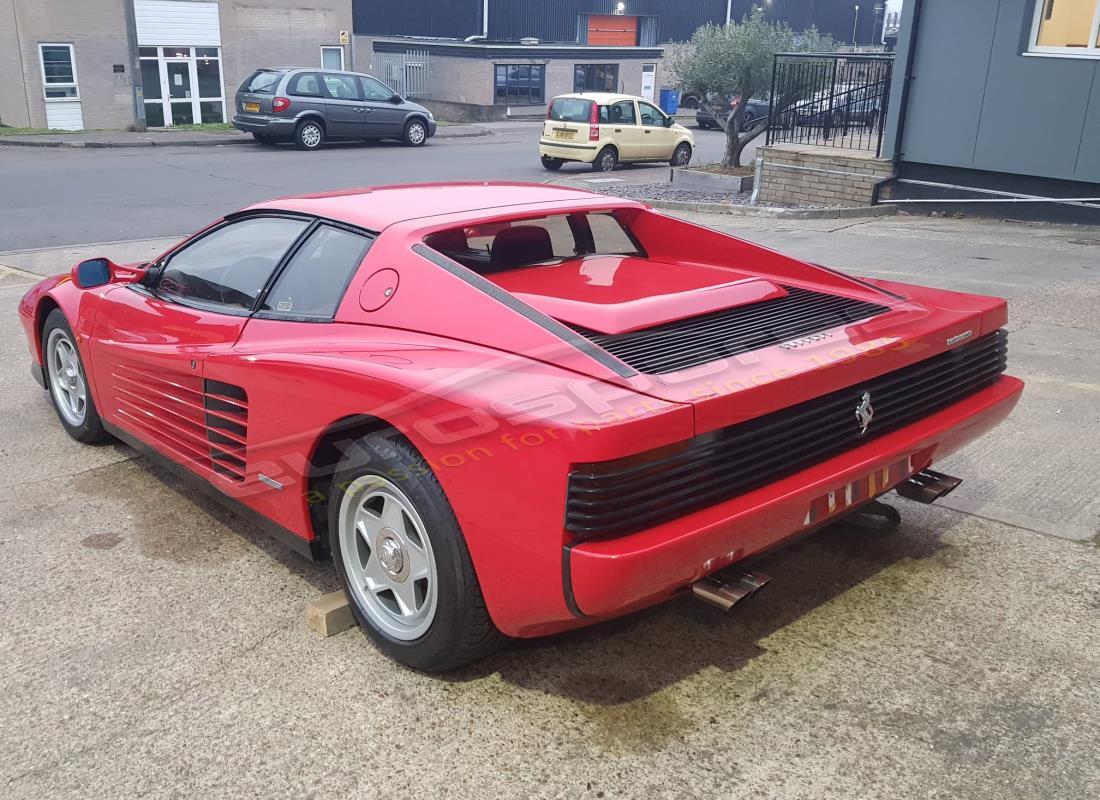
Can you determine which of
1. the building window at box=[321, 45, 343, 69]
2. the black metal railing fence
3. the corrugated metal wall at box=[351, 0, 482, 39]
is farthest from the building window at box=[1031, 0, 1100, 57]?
the corrugated metal wall at box=[351, 0, 482, 39]

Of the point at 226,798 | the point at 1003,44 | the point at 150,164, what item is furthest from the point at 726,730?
the point at 150,164

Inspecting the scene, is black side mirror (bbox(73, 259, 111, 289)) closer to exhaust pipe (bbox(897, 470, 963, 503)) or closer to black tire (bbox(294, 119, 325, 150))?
exhaust pipe (bbox(897, 470, 963, 503))

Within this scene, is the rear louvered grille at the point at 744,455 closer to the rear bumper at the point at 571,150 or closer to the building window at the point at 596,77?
the rear bumper at the point at 571,150

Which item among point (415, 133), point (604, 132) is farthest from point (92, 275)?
point (415, 133)

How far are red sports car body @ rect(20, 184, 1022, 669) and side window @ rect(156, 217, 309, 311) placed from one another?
0.01 metres

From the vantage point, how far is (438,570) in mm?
2846

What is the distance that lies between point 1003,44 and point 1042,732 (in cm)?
1089

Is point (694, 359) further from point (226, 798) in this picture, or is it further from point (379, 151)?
point (379, 151)

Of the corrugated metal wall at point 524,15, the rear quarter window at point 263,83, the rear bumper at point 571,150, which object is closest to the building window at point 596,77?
the corrugated metal wall at point 524,15

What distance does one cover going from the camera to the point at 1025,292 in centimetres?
807

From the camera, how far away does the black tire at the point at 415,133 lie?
23391 millimetres

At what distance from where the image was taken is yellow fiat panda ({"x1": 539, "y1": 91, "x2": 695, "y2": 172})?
63.7 ft

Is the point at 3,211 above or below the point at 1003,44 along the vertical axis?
below

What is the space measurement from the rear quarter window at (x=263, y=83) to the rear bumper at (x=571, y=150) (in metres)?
6.55
